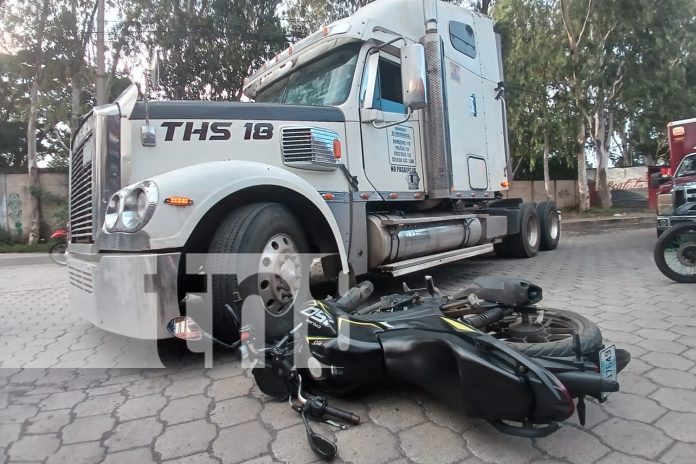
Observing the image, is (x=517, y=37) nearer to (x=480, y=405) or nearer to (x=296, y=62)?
(x=296, y=62)

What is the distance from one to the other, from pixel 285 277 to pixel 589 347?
6.51 feet

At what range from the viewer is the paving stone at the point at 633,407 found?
7.24 ft

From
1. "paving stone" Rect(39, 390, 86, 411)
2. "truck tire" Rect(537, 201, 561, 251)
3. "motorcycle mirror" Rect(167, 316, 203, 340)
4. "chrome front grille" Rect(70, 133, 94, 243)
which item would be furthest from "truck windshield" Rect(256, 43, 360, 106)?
"truck tire" Rect(537, 201, 561, 251)

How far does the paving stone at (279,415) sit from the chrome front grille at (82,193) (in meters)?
2.07

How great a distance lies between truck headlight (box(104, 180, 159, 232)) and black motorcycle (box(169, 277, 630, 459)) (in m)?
0.66

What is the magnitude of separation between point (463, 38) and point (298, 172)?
11.0 feet

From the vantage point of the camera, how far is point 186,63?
14836 millimetres

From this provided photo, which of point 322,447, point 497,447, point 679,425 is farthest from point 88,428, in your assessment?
point 679,425

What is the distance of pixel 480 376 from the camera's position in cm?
189

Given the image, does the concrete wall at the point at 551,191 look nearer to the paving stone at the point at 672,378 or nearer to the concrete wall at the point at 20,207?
the concrete wall at the point at 20,207

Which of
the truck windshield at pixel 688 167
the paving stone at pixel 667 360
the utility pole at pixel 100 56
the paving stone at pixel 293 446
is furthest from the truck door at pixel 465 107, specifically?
the utility pole at pixel 100 56

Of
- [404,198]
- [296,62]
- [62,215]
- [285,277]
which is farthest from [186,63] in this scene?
[285,277]

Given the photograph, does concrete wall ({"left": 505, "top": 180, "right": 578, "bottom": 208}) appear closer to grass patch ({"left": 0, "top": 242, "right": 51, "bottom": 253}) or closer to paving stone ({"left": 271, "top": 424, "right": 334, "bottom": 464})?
grass patch ({"left": 0, "top": 242, "right": 51, "bottom": 253})

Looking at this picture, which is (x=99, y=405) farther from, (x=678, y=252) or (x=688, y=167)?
(x=688, y=167)
